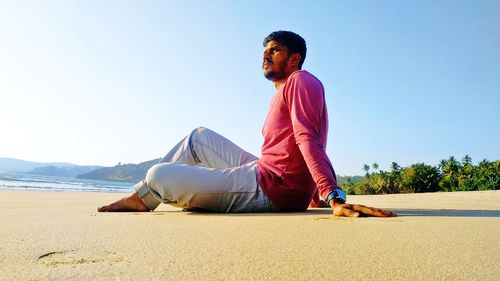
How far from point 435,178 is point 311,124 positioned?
4772 centimetres

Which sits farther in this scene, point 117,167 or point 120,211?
point 117,167

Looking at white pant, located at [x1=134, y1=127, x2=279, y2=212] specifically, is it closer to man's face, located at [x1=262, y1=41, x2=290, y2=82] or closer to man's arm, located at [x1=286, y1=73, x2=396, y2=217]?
man's arm, located at [x1=286, y1=73, x2=396, y2=217]

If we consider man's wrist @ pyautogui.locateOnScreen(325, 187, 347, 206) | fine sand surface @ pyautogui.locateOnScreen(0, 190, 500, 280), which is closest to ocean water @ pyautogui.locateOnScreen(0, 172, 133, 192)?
man's wrist @ pyautogui.locateOnScreen(325, 187, 347, 206)

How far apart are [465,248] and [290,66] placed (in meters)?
1.96

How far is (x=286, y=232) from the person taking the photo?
1.50 metres

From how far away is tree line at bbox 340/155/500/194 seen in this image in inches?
1478

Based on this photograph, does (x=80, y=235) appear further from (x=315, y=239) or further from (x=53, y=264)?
(x=315, y=239)

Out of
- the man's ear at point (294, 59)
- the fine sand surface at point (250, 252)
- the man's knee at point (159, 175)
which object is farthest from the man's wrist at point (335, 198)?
the man's ear at point (294, 59)

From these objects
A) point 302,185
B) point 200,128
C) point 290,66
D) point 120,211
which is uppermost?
point 290,66

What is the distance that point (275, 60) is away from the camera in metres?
2.88

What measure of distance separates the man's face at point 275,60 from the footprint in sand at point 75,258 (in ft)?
6.73

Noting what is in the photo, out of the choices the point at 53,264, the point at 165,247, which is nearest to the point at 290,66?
the point at 165,247

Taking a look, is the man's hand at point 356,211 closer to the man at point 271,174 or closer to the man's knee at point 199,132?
the man at point 271,174

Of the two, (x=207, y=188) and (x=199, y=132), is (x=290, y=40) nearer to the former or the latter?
(x=199, y=132)
